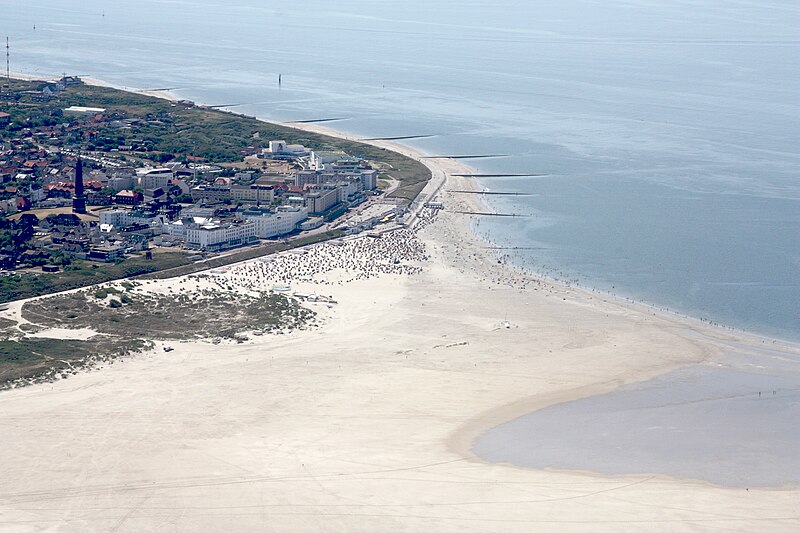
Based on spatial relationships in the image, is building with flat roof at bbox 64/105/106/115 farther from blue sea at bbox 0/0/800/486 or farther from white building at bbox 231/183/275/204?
white building at bbox 231/183/275/204

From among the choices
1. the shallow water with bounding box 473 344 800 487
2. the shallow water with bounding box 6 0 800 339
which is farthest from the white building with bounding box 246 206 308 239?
the shallow water with bounding box 473 344 800 487

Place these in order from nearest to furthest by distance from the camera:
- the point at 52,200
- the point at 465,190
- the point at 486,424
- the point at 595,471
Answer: the point at 595,471, the point at 486,424, the point at 52,200, the point at 465,190

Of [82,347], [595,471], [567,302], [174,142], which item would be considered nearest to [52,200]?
[174,142]

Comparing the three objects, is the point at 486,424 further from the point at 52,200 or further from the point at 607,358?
the point at 52,200

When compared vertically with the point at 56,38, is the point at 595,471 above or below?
below

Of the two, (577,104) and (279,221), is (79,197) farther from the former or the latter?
(577,104)

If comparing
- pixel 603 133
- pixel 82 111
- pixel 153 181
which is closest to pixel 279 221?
pixel 153 181

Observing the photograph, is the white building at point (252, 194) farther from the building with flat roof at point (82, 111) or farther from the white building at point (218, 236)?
the building with flat roof at point (82, 111)
